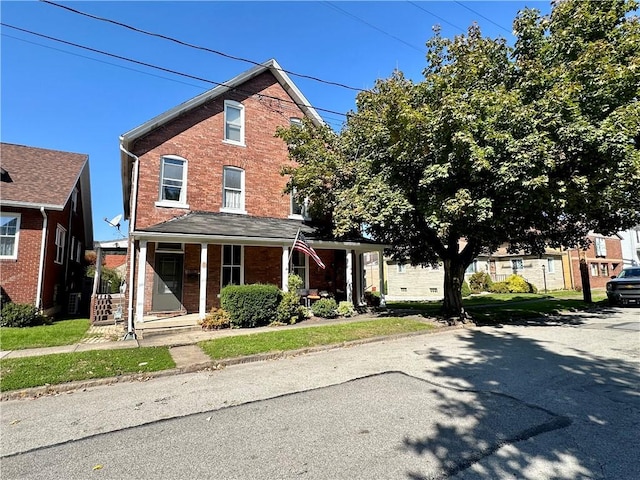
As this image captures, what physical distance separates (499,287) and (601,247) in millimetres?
13079

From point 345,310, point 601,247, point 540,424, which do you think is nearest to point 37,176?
point 345,310

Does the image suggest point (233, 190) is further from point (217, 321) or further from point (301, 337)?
point (301, 337)

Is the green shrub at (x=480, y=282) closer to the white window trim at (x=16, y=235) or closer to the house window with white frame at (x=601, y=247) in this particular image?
the house window with white frame at (x=601, y=247)

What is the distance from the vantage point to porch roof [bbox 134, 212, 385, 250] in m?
11.7

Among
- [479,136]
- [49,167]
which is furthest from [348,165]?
[49,167]

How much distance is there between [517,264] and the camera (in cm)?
3225

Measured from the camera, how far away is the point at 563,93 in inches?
351

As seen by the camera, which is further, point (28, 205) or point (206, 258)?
point (28, 205)

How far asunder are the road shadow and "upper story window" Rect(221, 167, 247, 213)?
10.7m

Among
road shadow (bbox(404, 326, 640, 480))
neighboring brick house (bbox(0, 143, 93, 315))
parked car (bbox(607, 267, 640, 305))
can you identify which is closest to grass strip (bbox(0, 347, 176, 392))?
road shadow (bbox(404, 326, 640, 480))

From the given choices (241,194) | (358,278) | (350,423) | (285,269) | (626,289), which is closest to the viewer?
(350,423)

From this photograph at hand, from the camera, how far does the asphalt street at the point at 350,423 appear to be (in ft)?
11.1

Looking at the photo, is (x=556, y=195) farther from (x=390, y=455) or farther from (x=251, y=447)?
(x=251, y=447)

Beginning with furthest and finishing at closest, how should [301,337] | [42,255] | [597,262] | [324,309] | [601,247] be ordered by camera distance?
1. [601,247]
2. [597,262]
3. [42,255]
4. [324,309]
5. [301,337]
